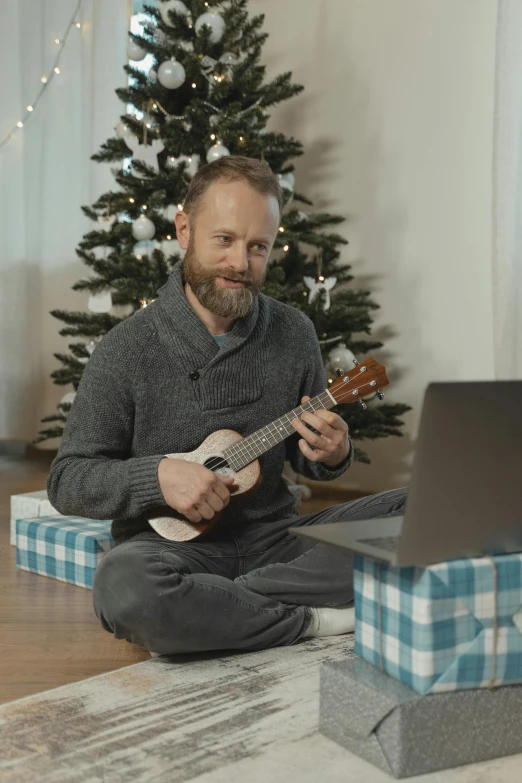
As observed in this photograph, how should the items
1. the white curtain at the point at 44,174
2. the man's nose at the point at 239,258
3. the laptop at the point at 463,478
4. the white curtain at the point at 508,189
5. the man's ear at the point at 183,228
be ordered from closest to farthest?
the laptop at the point at 463,478 → the man's nose at the point at 239,258 → the man's ear at the point at 183,228 → the white curtain at the point at 508,189 → the white curtain at the point at 44,174

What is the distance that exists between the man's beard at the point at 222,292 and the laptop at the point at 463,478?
708mm

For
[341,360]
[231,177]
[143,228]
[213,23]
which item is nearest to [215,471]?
[231,177]

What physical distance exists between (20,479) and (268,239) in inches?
79.2

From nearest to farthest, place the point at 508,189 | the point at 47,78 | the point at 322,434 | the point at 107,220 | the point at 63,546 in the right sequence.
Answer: the point at 322,434, the point at 63,546, the point at 508,189, the point at 107,220, the point at 47,78

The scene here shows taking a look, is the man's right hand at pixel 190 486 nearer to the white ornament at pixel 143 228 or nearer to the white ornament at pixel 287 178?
the white ornament at pixel 143 228

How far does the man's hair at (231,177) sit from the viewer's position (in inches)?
69.4

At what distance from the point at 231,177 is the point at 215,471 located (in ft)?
1.80

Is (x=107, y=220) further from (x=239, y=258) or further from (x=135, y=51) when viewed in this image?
(x=239, y=258)

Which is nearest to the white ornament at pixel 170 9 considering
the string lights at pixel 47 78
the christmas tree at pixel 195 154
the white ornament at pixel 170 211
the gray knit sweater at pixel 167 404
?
the christmas tree at pixel 195 154

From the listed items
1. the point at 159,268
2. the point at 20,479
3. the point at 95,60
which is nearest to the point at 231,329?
the point at 159,268

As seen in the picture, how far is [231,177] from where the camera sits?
176cm

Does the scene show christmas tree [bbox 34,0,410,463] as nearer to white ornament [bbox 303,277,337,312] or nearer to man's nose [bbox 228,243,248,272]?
white ornament [bbox 303,277,337,312]

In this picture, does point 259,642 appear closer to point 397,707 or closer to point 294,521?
point 294,521

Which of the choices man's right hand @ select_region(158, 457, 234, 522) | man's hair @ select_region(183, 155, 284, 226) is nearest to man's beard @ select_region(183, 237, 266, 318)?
man's hair @ select_region(183, 155, 284, 226)
